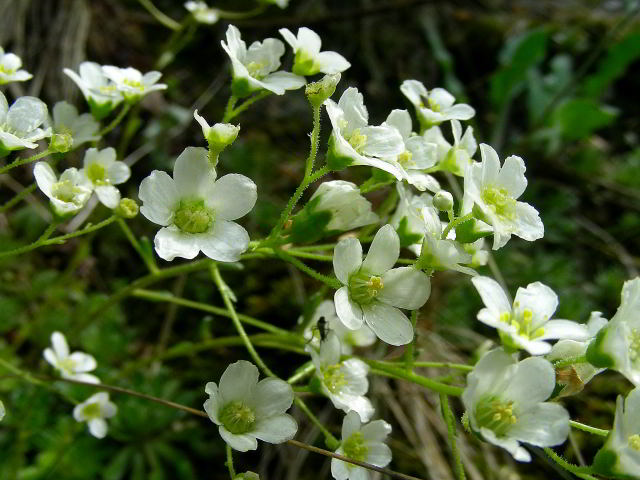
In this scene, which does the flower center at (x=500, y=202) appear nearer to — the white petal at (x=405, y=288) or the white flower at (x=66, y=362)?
the white petal at (x=405, y=288)

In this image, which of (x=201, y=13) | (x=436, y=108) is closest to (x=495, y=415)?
(x=436, y=108)

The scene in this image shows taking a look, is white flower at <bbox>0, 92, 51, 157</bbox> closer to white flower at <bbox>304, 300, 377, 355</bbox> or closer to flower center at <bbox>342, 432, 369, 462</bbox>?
white flower at <bbox>304, 300, 377, 355</bbox>

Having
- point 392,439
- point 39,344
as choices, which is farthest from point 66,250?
point 392,439

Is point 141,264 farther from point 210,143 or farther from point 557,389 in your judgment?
point 557,389

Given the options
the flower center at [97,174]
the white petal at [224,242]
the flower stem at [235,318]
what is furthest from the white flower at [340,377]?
the flower center at [97,174]

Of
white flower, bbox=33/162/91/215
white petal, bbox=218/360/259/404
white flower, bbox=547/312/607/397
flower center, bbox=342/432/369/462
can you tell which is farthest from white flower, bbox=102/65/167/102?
white flower, bbox=547/312/607/397

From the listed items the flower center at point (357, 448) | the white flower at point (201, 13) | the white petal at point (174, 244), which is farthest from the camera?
the white flower at point (201, 13)
